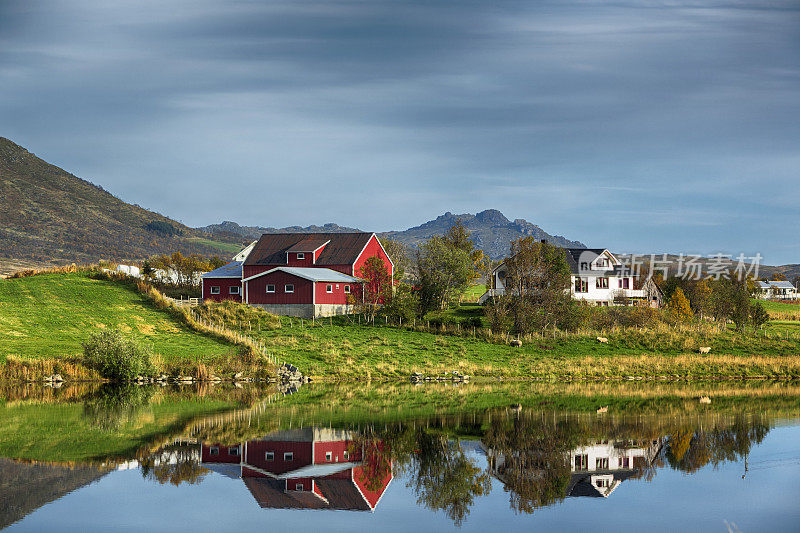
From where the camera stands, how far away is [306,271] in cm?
6994

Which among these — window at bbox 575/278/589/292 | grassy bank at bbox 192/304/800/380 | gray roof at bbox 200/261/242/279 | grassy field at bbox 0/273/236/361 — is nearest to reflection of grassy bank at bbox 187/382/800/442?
grassy bank at bbox 192/304/800/380

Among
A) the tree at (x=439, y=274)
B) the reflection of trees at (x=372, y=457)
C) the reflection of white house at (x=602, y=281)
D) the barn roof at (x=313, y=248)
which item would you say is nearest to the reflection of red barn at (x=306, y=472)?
the reflection of trees at (x=372, y=457)

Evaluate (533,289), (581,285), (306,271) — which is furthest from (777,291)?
(306,271)

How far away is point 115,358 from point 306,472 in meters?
24.8

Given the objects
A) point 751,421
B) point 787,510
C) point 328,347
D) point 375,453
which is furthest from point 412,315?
point 787,510

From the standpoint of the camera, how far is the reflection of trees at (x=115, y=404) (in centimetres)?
2769

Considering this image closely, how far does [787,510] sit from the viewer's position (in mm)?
17219

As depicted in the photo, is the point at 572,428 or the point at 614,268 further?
the point at 614,268

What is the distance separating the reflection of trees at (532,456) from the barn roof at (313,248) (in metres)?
45.9

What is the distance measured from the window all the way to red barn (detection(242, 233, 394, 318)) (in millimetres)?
20400

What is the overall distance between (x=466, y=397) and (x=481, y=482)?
18.5 m

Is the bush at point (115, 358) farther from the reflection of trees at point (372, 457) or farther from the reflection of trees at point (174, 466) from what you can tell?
the reflection of trees at point (174, 466)

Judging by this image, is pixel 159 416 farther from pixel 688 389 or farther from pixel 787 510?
pixel 688 389

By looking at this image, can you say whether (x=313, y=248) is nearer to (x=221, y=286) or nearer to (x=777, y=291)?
(x=221, y=286)
